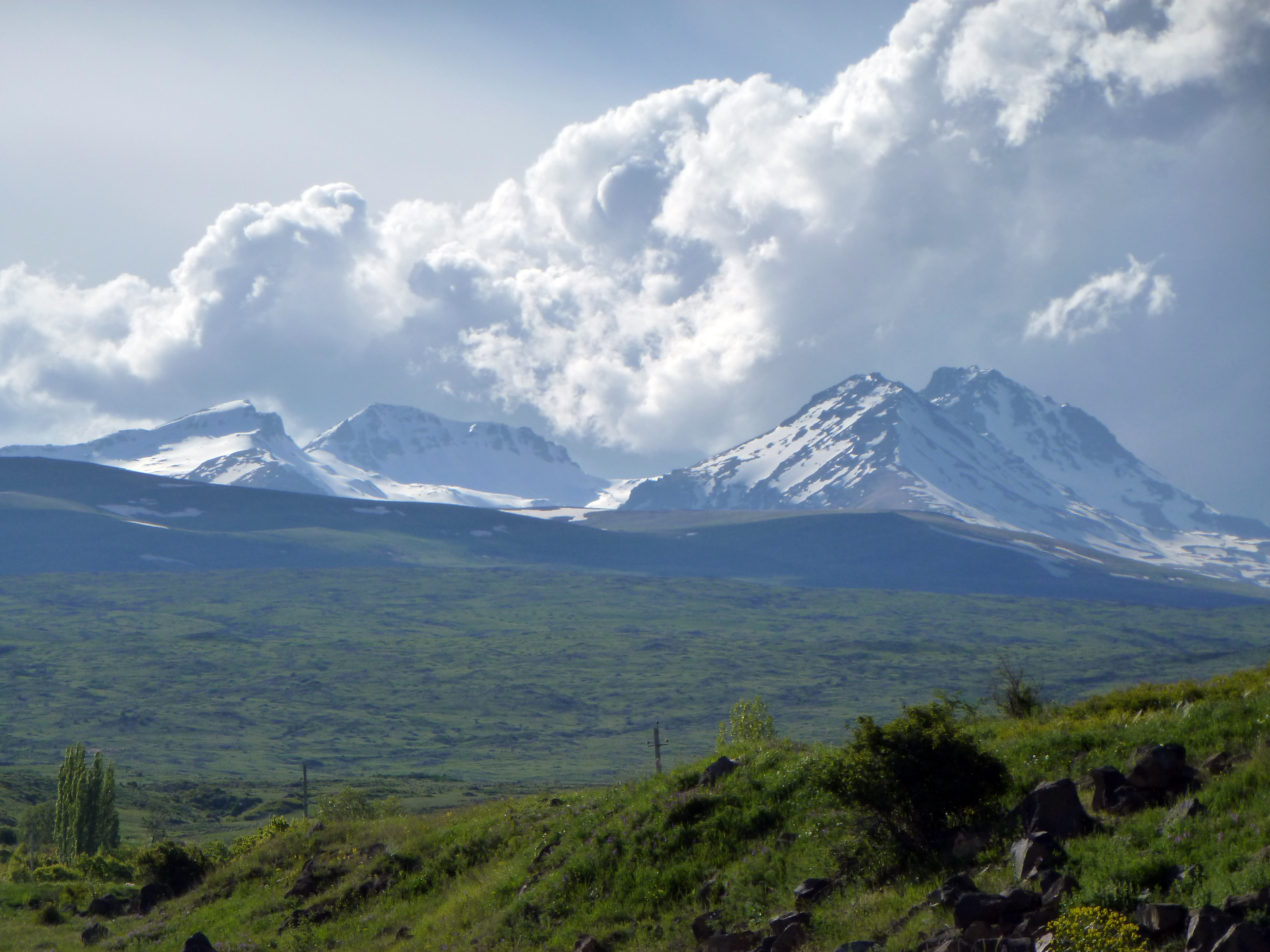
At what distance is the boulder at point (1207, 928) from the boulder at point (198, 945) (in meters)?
17.3

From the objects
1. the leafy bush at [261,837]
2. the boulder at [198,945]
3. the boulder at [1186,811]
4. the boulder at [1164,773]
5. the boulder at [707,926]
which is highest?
the boulder at [1164,773]

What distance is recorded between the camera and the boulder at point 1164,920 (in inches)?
470

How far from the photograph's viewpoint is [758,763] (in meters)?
21.7

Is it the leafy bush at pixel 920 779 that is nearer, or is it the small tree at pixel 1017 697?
the leafy bush at pixel 920 779

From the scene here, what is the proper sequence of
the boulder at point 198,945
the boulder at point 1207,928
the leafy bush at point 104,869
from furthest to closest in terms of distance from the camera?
the leafy bush at point 104,869 → the boulder at point 198,945 → the boulder at point 1207,928

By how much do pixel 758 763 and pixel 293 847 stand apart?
1378cm

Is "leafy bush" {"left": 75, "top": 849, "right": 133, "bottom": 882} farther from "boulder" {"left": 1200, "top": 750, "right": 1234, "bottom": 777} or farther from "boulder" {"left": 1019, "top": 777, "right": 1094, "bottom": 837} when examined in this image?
"boulder" {"left": 1200, "top": 750, "right": 1234, "bottom": 777}

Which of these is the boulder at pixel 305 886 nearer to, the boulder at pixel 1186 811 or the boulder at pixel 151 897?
the boulder at pixel 151 897

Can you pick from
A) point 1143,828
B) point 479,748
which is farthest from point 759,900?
point 479,748

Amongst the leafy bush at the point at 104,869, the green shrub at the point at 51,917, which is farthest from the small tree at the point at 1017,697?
the leafy bush at the point at 104,869

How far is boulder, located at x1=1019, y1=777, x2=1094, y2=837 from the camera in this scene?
15109 mm

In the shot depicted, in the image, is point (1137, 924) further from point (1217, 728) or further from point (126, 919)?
point (126, 919)

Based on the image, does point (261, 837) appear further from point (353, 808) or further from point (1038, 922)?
point (1038, 922)

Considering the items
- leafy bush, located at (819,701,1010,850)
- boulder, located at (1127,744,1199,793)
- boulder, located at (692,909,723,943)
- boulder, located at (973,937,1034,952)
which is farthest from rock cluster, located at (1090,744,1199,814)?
boulder, located at (692,909,723,943)
